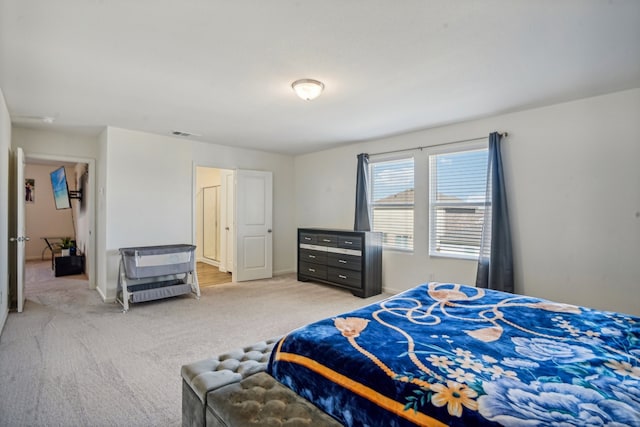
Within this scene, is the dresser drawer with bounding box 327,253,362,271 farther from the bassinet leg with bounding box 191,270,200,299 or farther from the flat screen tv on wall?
the flat screen tv on wall

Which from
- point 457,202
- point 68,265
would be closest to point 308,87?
point 457,202

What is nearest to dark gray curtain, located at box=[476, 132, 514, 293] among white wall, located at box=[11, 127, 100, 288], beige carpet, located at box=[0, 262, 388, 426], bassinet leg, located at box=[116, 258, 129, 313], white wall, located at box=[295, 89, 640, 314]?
white wall, located at box=[295, 89, 640, 314]

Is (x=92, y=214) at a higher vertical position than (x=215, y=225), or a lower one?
higher

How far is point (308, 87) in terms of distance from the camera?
2.80m

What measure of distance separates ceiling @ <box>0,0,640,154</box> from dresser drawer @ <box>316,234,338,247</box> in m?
2.03

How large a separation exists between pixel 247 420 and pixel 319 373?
13.9 inches

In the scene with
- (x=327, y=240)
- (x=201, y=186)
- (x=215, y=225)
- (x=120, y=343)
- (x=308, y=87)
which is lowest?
(x=120, y=343)

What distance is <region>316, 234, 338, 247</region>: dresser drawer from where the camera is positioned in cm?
514

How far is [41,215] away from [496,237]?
10.1 meters

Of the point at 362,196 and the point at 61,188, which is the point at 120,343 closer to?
the point at 362,196

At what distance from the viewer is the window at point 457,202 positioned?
13.3 ft

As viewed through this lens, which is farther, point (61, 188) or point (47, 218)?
point (47, 218)

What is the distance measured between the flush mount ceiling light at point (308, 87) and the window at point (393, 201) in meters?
2.37

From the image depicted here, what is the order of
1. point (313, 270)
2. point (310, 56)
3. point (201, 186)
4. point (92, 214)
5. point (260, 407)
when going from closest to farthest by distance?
point (260, 407)
point (310, 56)
point (92, 214)
point (313, 270)
point (201, 186)
